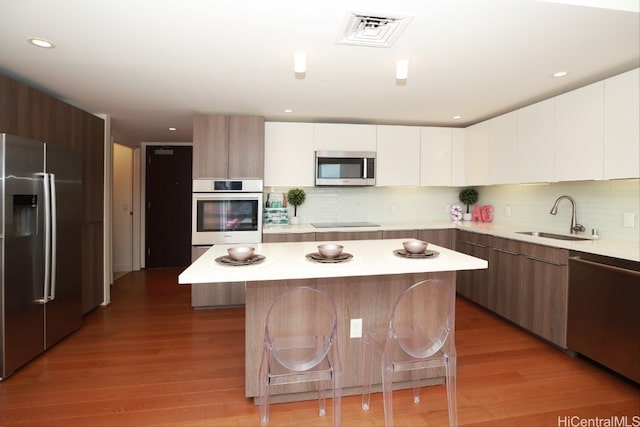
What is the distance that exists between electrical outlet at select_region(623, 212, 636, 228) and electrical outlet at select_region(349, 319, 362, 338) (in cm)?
238

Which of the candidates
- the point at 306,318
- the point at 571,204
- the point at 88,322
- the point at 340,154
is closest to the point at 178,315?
the point at 88,322

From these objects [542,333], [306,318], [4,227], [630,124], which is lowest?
[542,333]

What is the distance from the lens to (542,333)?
2754 millimetres

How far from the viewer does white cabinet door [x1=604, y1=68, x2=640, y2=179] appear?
2238mm

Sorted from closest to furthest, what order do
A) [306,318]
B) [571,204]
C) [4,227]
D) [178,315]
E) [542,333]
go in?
[306,318] < [4,227] < [542,333] < [571,204] < [178,315]

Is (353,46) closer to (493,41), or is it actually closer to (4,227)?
(493,41)

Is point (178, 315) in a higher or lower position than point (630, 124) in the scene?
lower

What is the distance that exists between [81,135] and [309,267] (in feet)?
9.79

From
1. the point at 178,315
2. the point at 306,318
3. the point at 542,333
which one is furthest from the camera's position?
the point at 178,315

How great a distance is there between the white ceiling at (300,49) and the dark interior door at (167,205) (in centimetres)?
214

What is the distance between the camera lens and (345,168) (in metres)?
3.92

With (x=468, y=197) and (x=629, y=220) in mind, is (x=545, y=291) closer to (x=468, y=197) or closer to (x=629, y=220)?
(x=629, y=220)

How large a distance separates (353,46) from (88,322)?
11.5ft

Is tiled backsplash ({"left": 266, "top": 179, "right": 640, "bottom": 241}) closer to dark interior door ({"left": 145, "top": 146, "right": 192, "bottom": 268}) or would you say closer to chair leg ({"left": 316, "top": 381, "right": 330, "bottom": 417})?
dark interior door ({"left": 145, "top": 146, "right": 192, "bottom": 268})
